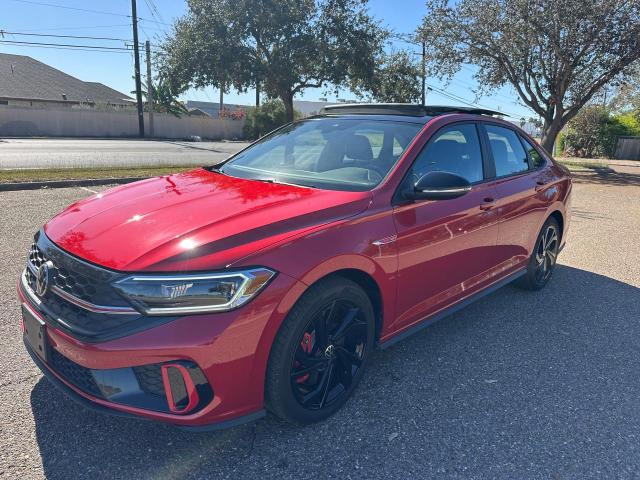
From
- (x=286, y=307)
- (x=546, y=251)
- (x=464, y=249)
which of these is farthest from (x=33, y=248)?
(x=546, y=251)

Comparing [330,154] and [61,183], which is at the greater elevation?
[330,154]

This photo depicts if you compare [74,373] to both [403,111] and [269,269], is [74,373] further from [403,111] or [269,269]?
[403,111]

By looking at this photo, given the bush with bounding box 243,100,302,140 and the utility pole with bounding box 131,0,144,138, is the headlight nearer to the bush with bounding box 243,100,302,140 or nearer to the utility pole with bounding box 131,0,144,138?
the utility pole with bounding box 131,0,144,138

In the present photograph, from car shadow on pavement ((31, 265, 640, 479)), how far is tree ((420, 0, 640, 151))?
1391 cm

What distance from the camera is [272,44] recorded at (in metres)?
20.0

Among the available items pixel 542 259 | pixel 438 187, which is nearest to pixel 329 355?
pixel 438 187

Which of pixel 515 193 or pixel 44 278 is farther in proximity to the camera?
pixel 515 193

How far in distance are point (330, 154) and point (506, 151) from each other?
5.73ft

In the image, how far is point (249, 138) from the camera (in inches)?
1607

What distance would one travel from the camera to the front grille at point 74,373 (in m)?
2.17

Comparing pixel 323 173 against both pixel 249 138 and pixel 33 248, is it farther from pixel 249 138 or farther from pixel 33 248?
pixel 249 138

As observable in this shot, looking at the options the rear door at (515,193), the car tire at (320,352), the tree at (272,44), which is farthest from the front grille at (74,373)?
the tree at (272,44)

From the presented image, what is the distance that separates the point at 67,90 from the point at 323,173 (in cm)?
4932

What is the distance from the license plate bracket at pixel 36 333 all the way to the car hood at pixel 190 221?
1.26 feet
